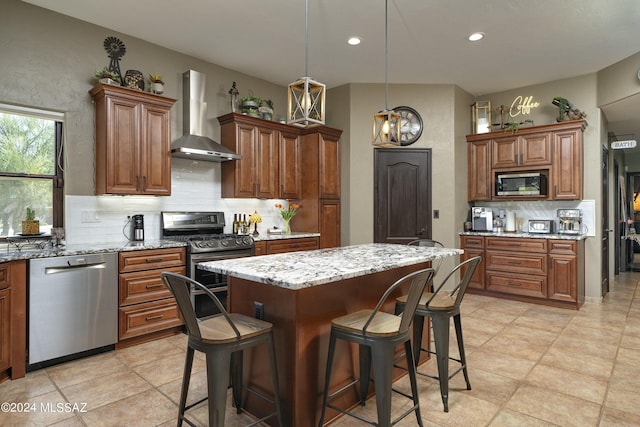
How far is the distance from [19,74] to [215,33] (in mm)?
1816

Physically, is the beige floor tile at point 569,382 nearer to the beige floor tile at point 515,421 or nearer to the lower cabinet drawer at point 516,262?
the beige floor tile at point 515,421

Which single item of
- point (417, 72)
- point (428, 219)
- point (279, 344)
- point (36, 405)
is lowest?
point (36, 405)

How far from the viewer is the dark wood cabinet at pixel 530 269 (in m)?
4.82

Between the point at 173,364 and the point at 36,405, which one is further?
the point at 173,364

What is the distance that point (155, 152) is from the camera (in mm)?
3926

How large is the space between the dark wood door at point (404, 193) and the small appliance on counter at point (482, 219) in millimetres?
754

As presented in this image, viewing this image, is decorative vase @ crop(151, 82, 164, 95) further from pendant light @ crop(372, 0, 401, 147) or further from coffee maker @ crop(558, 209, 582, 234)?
coffee maker @ crop(558, 209, 582, 234)

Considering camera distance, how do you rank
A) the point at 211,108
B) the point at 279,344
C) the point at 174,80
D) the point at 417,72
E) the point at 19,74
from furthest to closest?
the point at 417,72 → the point at 211,108 → the point at 174,80 → the point at 19,74 → the point at 279,344

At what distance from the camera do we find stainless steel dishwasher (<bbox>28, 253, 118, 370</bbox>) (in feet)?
9.61

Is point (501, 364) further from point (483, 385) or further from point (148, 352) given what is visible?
point (148, 352)

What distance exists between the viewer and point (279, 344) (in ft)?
6.89

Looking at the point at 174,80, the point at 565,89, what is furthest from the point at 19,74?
the point at 565,89

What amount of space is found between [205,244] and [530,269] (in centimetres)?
419

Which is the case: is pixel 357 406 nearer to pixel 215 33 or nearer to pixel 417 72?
pixel 215 33
